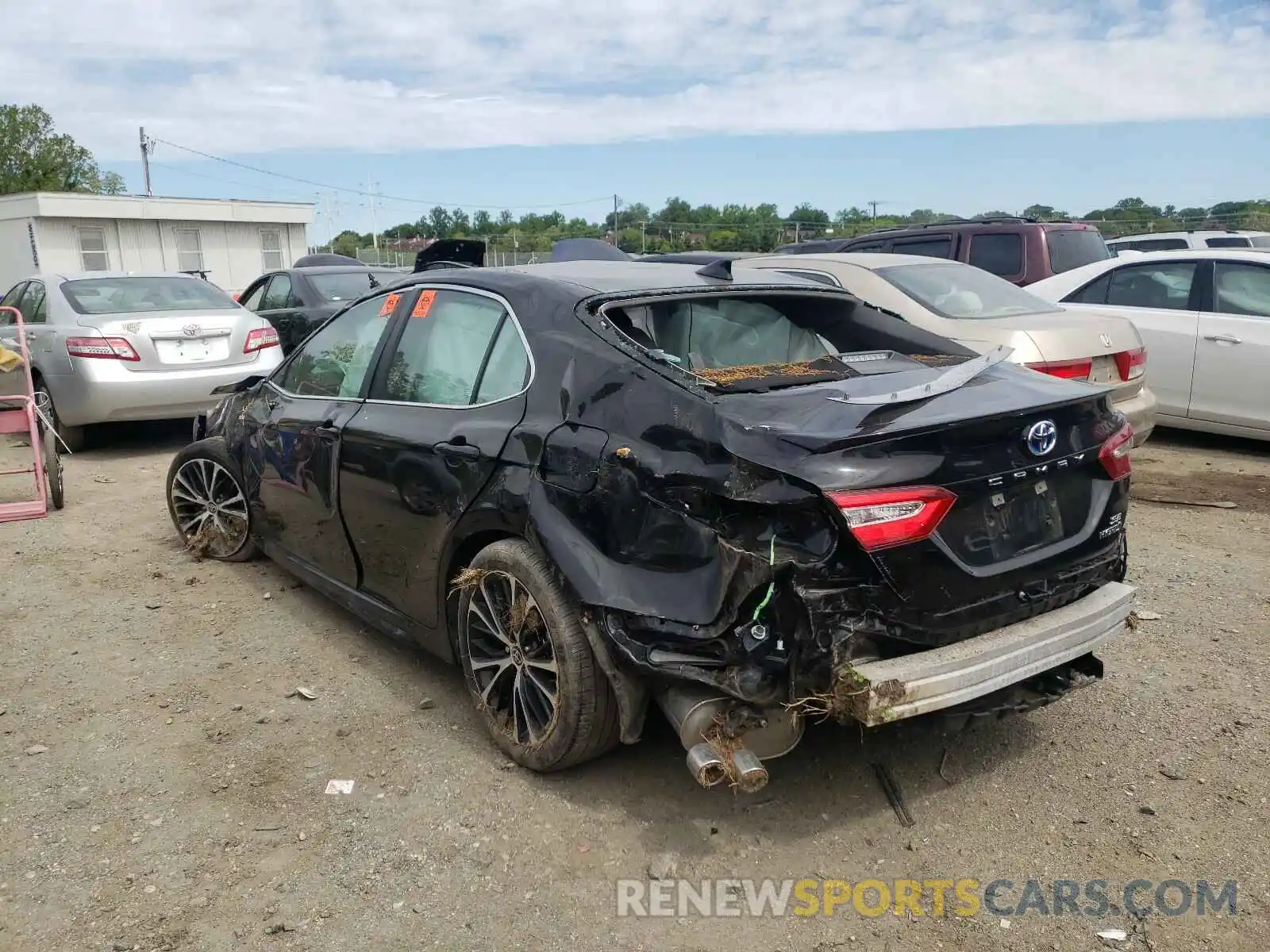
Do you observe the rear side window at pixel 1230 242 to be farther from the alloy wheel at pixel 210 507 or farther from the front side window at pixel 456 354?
the alloy wheel at pixel 210 507

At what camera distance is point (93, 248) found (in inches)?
1346

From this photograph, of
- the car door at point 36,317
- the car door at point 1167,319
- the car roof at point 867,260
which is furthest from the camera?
the car door at point 36,317

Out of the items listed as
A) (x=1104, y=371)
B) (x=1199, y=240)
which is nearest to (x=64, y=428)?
(x=1104, y=371)

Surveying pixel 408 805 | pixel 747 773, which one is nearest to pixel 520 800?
pixel 408 805

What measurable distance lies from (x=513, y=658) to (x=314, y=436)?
1.62m

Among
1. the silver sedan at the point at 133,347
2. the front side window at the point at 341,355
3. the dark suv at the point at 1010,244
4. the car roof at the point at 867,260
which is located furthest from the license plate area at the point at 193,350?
the dark suv at the point at 1010,244

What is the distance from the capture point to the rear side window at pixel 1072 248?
10469mm

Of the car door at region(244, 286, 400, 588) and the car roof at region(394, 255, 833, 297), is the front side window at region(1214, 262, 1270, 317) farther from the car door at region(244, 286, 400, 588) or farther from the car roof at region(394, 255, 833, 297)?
the car door at region(244, 286, 400, 588)

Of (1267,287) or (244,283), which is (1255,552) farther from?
(244,283)

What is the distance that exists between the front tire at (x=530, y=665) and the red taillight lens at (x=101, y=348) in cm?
608

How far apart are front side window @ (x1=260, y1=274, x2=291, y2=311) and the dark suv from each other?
22.7ft

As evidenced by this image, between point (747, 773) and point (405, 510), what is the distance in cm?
173

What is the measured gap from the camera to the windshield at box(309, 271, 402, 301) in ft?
37.7

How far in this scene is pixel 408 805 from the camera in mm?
3254
